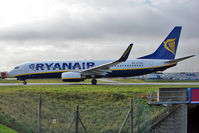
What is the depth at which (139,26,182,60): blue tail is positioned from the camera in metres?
34.8

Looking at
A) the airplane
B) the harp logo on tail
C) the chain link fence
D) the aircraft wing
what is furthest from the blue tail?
the chain link fence

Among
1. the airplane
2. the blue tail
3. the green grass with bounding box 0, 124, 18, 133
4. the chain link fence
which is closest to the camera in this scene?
the green grass with bounding box 0, 124, 18, 133

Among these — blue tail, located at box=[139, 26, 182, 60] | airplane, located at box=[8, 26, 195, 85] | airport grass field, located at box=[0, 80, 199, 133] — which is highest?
blue tail, located at box=[139, 26, 182, 60]

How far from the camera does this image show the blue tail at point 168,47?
34794mm

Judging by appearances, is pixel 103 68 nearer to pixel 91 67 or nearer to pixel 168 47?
pixel 91 67

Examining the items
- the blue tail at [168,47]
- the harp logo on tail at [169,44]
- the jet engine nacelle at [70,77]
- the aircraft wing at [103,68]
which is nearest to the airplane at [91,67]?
the aircraft wing at [103,68]

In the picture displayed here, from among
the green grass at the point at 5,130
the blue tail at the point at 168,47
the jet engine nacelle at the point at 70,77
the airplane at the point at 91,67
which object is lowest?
the green grass at the point at 5,130

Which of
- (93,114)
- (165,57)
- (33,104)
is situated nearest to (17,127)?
(33,104)

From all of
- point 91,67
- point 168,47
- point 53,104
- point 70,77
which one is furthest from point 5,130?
point 168,47

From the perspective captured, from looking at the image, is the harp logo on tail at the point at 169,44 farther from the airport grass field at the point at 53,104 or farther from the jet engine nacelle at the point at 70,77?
the airport grass field at the point at 53,104

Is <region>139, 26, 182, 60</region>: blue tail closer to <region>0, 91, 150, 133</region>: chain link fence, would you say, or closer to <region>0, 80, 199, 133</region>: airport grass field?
<region>0, 80, 199, 133</region>: airport grass field

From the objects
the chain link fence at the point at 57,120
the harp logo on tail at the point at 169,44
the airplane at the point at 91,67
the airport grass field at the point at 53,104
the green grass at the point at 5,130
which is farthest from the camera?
the harp logo on tail at the point at 169,44

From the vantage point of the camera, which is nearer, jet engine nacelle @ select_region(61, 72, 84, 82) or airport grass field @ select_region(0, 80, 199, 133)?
airport grass field @ select_region(0, 80, 199, 133)

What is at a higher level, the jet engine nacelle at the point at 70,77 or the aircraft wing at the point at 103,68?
the aircraft wing at the point at 103,68
